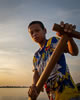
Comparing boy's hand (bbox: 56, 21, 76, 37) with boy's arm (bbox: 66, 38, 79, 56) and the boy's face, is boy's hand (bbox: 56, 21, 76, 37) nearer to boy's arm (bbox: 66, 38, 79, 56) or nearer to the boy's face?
boy's arm (bbox: 66, 38, 79, 56)

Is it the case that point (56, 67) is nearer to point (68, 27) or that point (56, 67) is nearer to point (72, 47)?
point (72, 47)

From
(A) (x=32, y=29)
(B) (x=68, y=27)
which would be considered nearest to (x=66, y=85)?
(B) (x=68, y=27)

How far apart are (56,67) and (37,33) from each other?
80cm

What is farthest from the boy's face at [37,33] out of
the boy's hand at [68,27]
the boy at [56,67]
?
the boy's hand at [68,27]

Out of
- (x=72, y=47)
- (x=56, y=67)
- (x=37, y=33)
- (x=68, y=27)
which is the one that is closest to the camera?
(x=68, y=27)

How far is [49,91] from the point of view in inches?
119

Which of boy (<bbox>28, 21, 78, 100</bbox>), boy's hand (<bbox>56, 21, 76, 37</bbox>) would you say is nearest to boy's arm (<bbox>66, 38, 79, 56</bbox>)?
boy (<bbox>28, 21, 78, 100</bbox>)

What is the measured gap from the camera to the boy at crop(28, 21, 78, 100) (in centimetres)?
268

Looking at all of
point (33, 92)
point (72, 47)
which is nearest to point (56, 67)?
point (72, 47)

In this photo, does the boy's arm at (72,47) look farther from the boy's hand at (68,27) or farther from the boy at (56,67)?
the boy's hand at (68,27)

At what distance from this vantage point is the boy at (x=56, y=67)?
268 cm

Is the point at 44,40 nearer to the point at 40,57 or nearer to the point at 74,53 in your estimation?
the point at 40,57

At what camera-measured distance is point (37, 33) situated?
127 inches

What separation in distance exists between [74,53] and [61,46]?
418 millimetres
